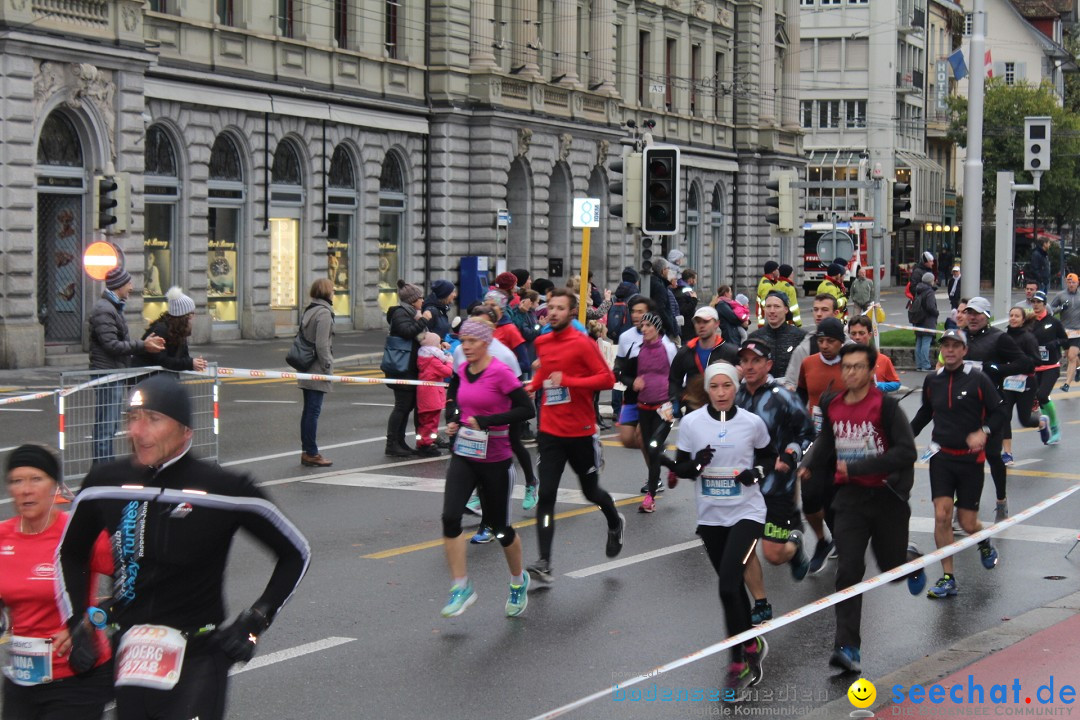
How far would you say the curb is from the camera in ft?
25.3

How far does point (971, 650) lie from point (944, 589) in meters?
1.82

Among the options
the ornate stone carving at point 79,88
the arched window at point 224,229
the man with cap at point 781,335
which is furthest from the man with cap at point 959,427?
the arched window at point 224,229

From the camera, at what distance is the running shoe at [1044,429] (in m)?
17.7

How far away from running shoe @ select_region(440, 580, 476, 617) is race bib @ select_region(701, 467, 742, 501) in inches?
72.9

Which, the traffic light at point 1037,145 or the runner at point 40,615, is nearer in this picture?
the runner at point 40,615

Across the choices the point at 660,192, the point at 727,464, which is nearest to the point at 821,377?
the point at 727,464

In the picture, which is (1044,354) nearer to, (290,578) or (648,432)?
(648,432)

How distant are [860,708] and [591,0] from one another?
46736mm

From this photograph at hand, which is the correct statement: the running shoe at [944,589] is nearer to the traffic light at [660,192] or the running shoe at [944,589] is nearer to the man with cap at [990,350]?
the man with cap at [990,350]

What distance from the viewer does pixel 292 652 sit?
8531mm

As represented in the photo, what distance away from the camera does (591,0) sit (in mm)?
52031

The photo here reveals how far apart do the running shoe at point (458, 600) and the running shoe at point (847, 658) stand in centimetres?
223

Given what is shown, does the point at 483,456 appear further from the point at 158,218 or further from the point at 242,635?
the point at 158,218

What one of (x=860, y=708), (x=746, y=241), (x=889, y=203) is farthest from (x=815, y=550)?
(x=746, y=241)
